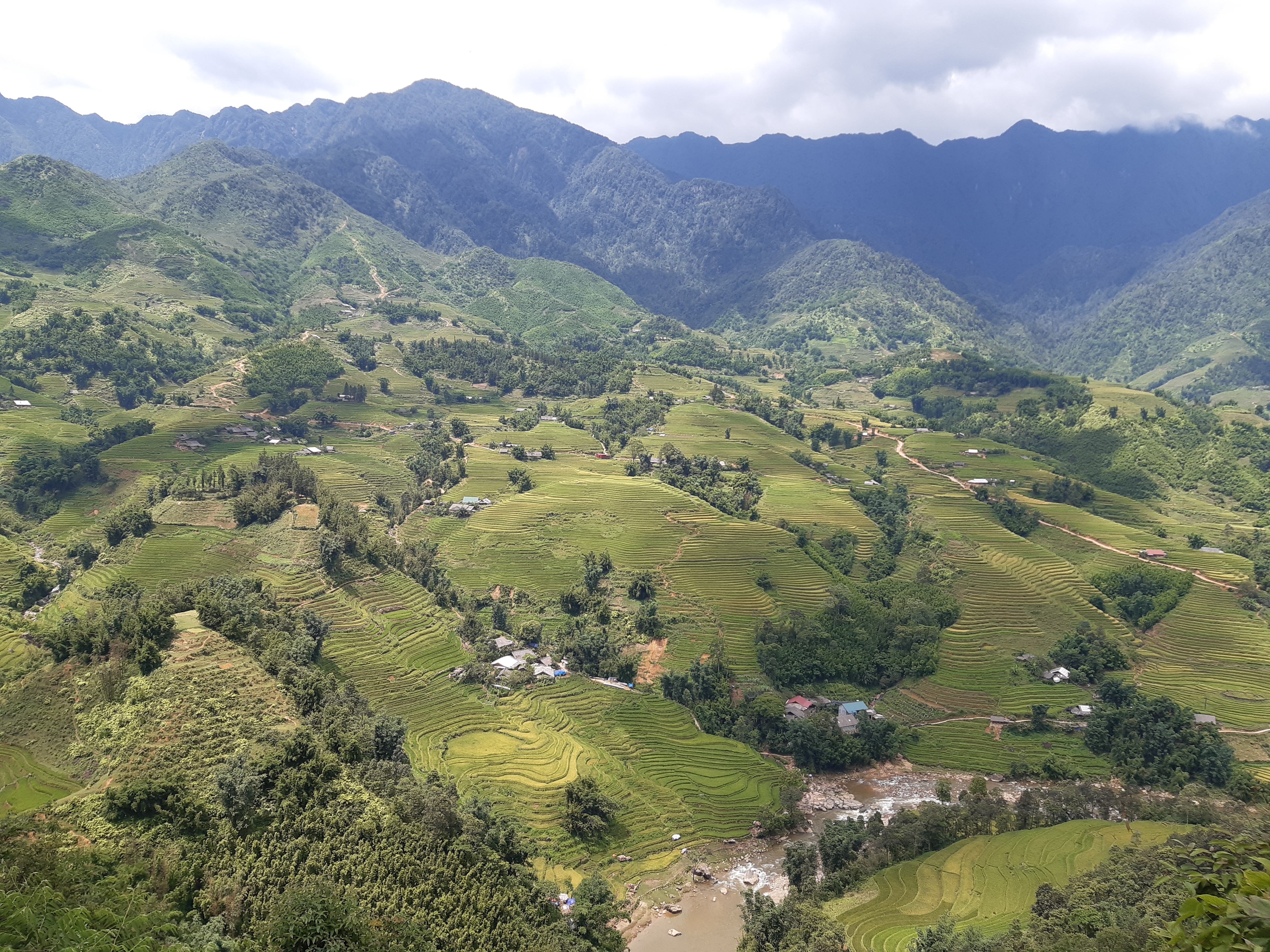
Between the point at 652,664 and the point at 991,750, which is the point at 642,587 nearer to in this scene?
the point at 652,664

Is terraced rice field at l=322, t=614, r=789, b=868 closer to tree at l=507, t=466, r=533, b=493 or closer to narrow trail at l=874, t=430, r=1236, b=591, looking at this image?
tree at l=507, t=466, r=533, b=493

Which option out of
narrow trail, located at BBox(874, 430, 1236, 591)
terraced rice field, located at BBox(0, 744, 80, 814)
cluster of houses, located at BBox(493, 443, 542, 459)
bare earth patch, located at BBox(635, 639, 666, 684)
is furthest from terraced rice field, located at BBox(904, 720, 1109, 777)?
cluster of houses, located at BBox(493, 443, 542, 459)

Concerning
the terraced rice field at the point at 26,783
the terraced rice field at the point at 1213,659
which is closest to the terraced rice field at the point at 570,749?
the terraced rice field at the point at 26,783

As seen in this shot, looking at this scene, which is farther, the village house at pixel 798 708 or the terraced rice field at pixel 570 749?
the village house at pixel 798 708

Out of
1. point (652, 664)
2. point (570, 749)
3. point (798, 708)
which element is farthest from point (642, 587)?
point (570, 749)

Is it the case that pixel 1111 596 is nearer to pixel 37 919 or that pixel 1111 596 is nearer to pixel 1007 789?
pixel 1007 789

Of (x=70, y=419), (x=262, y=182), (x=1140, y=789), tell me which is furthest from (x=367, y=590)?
(x=262, y=182)

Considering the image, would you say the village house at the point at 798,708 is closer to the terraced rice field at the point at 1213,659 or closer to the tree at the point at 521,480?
the terraced rice field at the point at 1213,659
